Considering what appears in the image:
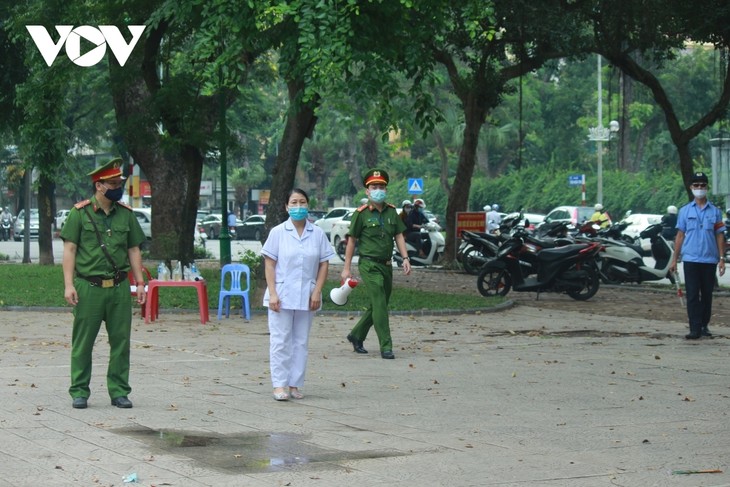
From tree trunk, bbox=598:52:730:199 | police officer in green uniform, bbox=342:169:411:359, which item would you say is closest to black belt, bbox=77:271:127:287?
police officer in green uniform, bbox=342:169:411:359

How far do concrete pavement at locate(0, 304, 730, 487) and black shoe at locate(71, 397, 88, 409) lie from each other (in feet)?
0.16

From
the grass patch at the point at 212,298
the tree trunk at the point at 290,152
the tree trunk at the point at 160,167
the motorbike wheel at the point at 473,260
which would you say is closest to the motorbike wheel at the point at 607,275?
the motorbike wheel at the point at 473,260

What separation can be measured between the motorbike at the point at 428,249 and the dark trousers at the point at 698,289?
1676 centimetres

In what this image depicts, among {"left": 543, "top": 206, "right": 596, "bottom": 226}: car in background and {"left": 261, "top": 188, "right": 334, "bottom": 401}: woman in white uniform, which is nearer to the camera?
{"left": 261, "top": 188, "right": 334, "bottom": 401}: woman in white uniform

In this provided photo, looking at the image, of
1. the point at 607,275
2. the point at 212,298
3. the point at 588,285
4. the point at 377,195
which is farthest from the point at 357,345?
the point at 607,275

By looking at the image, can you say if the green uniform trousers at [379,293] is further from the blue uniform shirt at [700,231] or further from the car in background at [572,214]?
the car in background at [572,214]

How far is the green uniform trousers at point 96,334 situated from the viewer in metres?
10.2

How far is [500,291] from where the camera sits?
2317 centimetres

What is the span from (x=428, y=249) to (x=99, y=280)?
2384 centimetres

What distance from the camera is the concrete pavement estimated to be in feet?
25.6

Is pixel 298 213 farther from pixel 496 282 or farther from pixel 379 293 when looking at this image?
pixel 496 282

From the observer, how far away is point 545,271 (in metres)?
22.4

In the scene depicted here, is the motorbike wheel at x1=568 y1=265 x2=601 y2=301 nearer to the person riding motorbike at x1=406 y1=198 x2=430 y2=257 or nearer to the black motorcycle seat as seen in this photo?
the black motorcycle seat

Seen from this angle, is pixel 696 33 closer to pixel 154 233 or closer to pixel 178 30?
pixel 178 30
